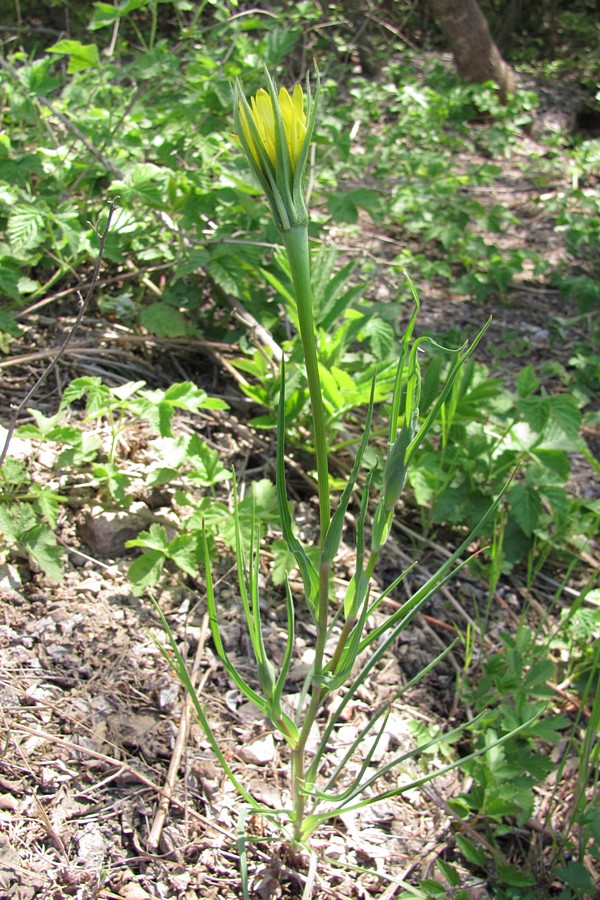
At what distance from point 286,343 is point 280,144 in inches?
60.1

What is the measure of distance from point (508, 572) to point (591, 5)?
7021mm

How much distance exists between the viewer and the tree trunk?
5.34m

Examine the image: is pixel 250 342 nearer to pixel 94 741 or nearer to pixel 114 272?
pixel 114 272

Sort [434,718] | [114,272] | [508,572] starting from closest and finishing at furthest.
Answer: [434,718]
[508,572]
[114,272]

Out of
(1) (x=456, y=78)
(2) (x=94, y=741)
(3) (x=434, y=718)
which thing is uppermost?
(1) (x=456, y=78)

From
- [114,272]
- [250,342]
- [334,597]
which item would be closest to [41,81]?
[114,272]

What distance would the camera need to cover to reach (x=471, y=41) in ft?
17.7

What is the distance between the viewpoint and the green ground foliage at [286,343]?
162 centimetres

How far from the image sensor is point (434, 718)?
171 cm

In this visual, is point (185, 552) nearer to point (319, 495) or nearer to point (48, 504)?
point (48, 504)

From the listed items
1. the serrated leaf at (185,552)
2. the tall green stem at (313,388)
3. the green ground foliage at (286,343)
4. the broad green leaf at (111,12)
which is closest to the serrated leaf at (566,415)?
the green ground foliage at (286,343)

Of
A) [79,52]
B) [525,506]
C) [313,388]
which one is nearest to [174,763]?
[313,388]

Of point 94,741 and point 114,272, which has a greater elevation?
point 114,272

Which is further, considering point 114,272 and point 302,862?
point 114,272
